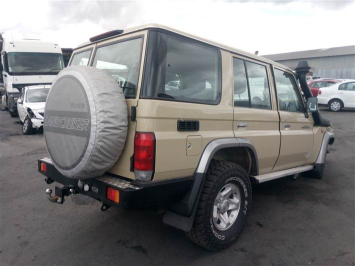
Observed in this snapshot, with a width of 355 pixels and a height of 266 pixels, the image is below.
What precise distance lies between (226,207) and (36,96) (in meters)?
8.78

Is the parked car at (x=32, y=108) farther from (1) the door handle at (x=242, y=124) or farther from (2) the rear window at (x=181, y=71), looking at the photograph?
(1) the door handle at (x=242, y=124)

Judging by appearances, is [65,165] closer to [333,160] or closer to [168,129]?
[168,129]

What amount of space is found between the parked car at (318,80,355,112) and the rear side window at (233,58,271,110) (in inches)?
427

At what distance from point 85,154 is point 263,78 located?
2.46 meters

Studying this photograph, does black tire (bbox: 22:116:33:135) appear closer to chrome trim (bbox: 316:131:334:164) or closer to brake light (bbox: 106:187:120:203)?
brake light (bbox: 106:187:120:203)

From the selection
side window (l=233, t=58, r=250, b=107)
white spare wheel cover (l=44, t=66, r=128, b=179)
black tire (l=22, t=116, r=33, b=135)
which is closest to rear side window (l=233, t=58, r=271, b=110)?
side window (l=233, t=58, r=250, b=107)

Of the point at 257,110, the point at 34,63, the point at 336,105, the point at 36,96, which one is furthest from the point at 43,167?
the point at 336,105

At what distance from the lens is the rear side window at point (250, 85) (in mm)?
3180

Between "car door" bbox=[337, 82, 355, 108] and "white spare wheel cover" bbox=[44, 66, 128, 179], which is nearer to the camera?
"white spare wheel cover" bbox=[44, 66, 128, 179]

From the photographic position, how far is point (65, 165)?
98.7 inches

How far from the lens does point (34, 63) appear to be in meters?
11.5

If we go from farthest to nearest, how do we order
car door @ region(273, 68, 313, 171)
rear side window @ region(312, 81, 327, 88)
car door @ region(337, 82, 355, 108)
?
rear side window @ region(312, 81, 327, 88), car door @ region(337, 82, 355, 108), car door @ region(273, 68, 313, 171)

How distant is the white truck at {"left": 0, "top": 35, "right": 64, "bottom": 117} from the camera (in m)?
11.3

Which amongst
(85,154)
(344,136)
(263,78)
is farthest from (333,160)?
(85,154)
